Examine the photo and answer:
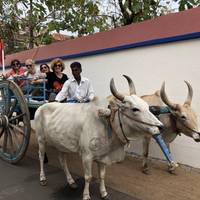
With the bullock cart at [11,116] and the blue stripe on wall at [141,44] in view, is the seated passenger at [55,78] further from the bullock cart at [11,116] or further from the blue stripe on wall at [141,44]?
the blue stripe on wall at [141,44]

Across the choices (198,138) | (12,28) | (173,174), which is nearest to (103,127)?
(198,138)

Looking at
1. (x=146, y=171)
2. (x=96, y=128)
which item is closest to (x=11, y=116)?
(x=96, y=128)

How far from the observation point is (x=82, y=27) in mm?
11281

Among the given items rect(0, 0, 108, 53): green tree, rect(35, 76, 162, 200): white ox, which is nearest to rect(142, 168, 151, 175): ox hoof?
rect(35, 76, 162, 200): white ox

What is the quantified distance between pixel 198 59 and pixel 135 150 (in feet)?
7.00

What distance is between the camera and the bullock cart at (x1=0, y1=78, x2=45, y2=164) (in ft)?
17.8

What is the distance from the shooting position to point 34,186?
4.85 metres

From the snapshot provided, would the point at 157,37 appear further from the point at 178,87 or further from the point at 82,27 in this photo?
the point at 82,27

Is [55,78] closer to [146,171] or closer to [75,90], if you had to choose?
[75,90]

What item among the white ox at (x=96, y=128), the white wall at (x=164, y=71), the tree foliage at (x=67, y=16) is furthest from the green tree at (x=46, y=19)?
the white ox at (x=96, y=128)

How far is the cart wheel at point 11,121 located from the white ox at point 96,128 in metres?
0.86

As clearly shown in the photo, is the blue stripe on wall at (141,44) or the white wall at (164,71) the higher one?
the blue stripe on wall at (141,44)

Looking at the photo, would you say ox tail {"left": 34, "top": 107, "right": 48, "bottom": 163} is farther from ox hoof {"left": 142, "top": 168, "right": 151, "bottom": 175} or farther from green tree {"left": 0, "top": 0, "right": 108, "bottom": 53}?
green tree {"left": 0, "top": 0, "right": 108, "bottom": 53}

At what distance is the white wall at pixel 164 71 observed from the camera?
543 centimetres
